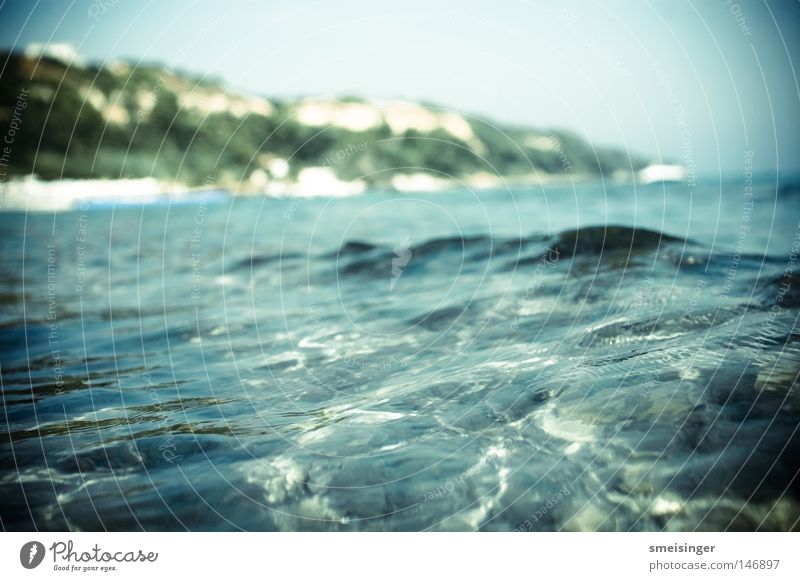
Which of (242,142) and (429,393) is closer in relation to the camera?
(429,393)

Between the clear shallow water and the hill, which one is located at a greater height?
the hill

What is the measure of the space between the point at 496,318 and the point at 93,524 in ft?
13.1

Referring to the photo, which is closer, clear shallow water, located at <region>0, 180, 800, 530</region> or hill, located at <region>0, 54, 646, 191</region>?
clear shallow water, located at <region>0, 180, 800, 530</region>

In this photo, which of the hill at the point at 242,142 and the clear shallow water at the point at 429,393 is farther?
the hill at the point at 242,142

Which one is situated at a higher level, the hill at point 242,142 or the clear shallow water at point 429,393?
the hill at point 242,142

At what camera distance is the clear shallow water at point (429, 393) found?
331cm

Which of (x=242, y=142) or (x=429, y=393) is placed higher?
(x=242, y=142)

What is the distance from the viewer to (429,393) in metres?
4.34

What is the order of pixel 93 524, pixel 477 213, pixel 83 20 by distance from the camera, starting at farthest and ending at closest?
1. pixel 477 213
2. pixel 83 20
3. pixel 93 524

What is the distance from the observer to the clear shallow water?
3.31 meters

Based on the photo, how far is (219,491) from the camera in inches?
133
